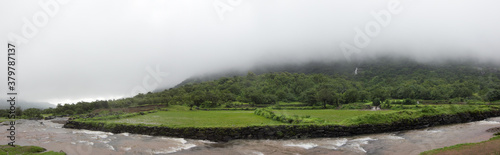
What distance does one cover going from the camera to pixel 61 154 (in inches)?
791

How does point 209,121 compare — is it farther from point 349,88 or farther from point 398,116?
point 349,88

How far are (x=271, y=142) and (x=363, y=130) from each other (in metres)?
10.3

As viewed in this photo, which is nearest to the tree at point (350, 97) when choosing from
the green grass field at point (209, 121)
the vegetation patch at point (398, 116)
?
the vegetation patch at point (398, 116)

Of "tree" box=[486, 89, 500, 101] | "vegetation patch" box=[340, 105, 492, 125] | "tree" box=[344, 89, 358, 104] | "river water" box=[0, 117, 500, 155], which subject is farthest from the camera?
"tree" box=[344, 89, 358, 104]

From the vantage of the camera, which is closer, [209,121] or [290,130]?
[290,130]

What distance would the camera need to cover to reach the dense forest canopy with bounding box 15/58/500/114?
78.9 m

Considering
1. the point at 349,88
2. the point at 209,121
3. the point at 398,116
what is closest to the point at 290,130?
the point at 398,116

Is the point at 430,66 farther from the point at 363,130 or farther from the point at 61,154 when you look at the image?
the point at 61,154

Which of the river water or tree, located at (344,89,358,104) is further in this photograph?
tree, located at (344,89,358,104)

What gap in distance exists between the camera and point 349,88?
111250 millimetres

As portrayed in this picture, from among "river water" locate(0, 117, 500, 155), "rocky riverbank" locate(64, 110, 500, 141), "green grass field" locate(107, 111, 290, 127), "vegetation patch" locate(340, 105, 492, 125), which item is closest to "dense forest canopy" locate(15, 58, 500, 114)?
"vegetation patch" locate(340, 105, 492, 125)

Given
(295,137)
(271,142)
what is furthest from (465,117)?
(271,142)

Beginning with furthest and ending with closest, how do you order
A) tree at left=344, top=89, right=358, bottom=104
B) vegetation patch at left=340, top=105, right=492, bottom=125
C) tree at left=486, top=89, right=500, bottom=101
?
1. tree at left=344, top=89, right=358, bottom=104
2. tree at left=486, top=89, right=500, bottom=101
3. vegetation patch at left=340, top=105, right=492, bottom=125

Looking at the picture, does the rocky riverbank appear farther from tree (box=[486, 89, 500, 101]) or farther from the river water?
tree (box=[486, 89, 500, 101])
